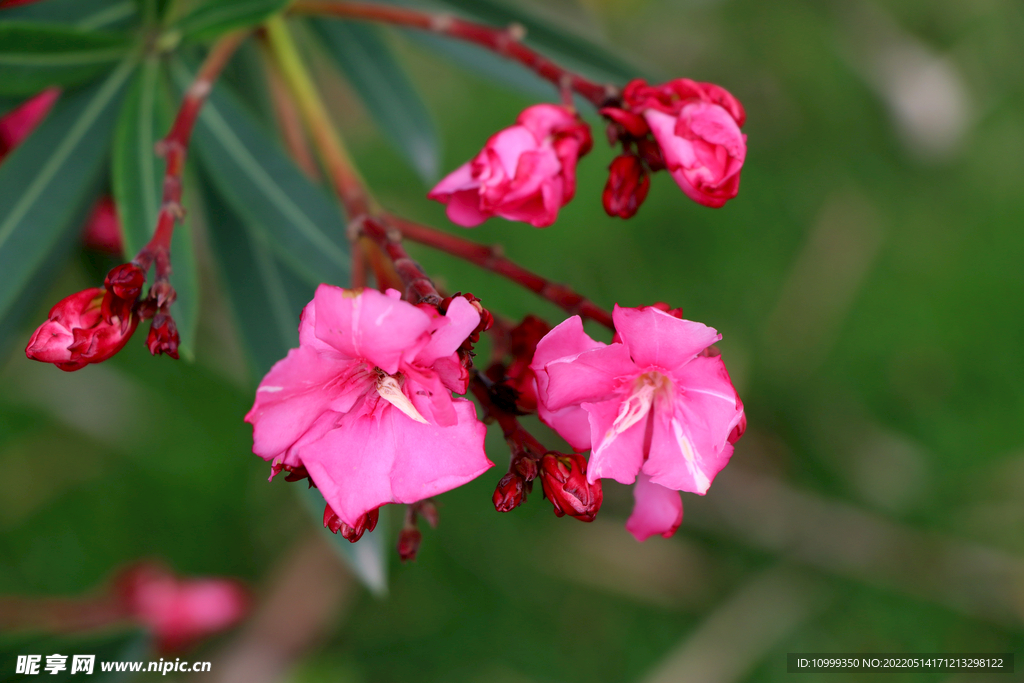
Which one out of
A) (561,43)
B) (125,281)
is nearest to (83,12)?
(125,281)

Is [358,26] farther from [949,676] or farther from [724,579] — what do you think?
[949,676]

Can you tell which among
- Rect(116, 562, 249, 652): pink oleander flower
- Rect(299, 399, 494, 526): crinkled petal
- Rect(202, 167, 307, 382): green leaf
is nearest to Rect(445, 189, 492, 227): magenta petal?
Rect(299, 399, 494, 526): crinkled petal

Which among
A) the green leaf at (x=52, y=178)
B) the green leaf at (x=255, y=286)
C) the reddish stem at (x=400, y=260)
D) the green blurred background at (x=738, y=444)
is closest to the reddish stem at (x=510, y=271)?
the reddish stem at (x=400, y=260)

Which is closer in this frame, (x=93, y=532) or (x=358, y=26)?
(x=358, y=26)

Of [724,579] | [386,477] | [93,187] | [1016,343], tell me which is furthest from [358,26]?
[1016,343]

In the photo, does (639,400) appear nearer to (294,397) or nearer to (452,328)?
(452,328)
